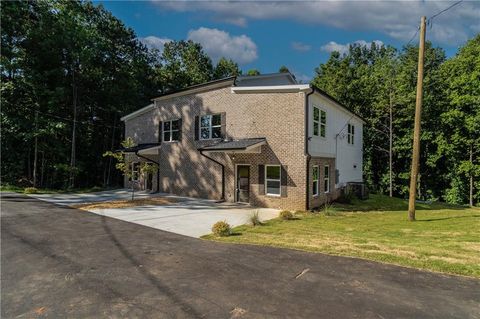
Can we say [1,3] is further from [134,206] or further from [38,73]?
[134,206]

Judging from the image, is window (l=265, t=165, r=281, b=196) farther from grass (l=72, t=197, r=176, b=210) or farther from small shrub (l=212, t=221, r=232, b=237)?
small shrub (l=212, t=221, r=232, b=237)

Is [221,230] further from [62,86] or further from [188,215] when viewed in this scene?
[62,86]

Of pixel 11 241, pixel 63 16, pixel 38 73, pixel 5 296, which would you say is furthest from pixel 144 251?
pixel 63 16

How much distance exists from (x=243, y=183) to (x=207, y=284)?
36.4ft

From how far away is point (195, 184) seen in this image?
18.7 metres

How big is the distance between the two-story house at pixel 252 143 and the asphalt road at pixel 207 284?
7507 mm

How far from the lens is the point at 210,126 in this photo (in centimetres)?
1808

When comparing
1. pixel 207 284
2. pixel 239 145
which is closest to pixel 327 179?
pixel 239 145

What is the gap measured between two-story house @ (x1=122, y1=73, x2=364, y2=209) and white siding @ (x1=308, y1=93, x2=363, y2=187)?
6 centimetres

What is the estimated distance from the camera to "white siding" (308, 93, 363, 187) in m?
15.6

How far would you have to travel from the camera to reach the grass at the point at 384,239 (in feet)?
22.4

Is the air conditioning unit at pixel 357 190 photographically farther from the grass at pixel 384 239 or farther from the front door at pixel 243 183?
the front door at pixel 243 183

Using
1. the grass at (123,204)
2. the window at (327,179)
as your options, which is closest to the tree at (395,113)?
the window at (327,179)

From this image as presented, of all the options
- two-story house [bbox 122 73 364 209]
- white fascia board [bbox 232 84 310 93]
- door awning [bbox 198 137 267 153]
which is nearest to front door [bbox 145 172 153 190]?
two-story house [bbox 122 73 364 209]
